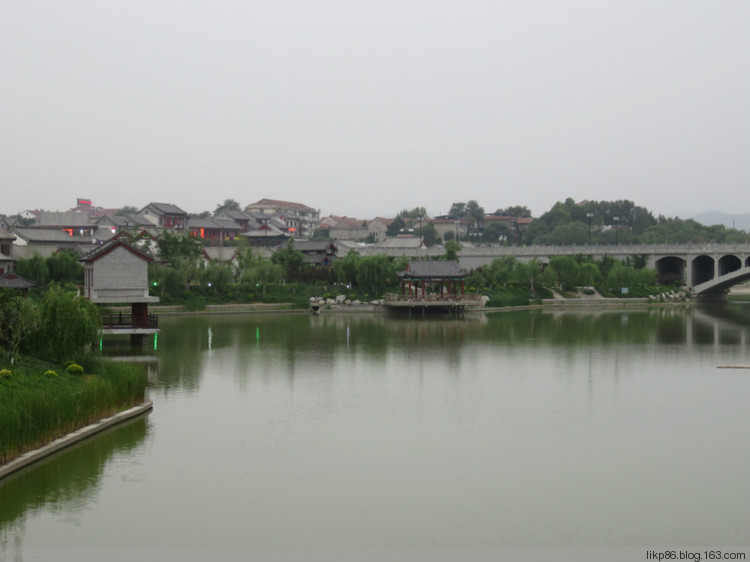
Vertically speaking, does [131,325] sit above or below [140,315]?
below

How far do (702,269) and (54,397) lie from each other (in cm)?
6677

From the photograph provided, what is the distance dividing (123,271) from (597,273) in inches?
1686

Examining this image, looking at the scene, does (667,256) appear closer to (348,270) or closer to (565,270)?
(565,270)

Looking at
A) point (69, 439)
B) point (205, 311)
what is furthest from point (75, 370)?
point (205, 311)

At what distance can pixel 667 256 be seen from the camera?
74438 millimetres

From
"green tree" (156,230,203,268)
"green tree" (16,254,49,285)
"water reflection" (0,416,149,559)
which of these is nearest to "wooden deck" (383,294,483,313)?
"green tree" (156,230,203,268)

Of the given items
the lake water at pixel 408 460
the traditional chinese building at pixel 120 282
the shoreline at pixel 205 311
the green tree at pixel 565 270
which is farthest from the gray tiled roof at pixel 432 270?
the traditional chinese building at pixel 120 282

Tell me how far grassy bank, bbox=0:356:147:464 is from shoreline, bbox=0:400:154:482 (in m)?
→ 0.12

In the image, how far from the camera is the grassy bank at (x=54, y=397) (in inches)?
682

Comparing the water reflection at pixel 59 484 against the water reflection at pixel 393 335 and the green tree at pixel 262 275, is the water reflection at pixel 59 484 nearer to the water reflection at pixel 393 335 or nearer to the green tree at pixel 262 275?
the water reflection at pixel 393 335

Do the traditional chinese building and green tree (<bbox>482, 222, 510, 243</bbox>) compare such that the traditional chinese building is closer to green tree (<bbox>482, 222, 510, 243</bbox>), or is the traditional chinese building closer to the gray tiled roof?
the gray tiled roof

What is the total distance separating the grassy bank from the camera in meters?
17.3

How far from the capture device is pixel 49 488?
16.6 metres

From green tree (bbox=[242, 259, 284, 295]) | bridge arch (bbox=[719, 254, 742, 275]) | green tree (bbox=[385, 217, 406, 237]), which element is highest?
green tree (bbox=[385, 217, 406, 237])
